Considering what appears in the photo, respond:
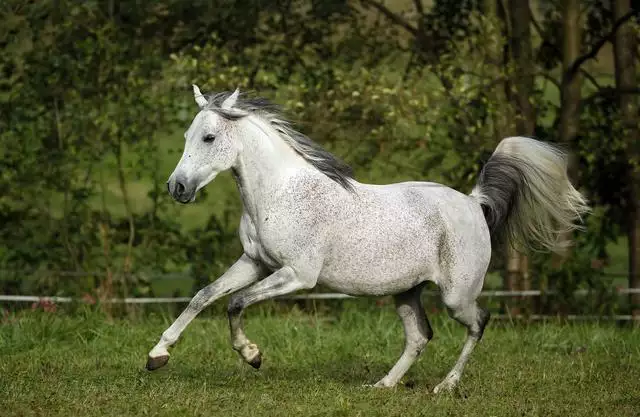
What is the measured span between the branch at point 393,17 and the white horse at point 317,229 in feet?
16.1

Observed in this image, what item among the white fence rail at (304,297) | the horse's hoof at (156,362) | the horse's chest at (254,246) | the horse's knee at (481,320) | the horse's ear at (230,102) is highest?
the horse's ear at (230,102)

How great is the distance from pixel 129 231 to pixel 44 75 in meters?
1.74

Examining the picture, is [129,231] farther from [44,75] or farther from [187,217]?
[187,217]

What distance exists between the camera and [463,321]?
25.2ft

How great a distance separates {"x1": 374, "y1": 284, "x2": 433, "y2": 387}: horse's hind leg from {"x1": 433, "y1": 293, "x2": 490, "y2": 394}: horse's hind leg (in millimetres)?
223

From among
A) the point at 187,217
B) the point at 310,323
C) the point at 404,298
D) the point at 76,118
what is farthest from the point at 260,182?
the point at 187,217

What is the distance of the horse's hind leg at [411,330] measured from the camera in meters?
7.64

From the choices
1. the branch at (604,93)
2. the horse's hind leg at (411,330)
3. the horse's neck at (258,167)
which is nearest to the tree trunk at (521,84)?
the branch at (604,93)

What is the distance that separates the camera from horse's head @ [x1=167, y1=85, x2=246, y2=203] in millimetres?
6887

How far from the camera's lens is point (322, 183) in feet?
23.9

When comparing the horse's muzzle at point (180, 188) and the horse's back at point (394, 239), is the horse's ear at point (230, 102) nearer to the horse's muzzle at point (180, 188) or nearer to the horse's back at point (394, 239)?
the horse's muzzle at point (180, 188)

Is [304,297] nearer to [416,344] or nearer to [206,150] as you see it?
[416,344]

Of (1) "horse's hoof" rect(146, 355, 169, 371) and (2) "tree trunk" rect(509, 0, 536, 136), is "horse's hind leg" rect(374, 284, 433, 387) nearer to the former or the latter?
(1) "horse's hoof" rect(146, 355, 169, 371)

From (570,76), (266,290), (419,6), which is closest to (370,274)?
(266,290)
